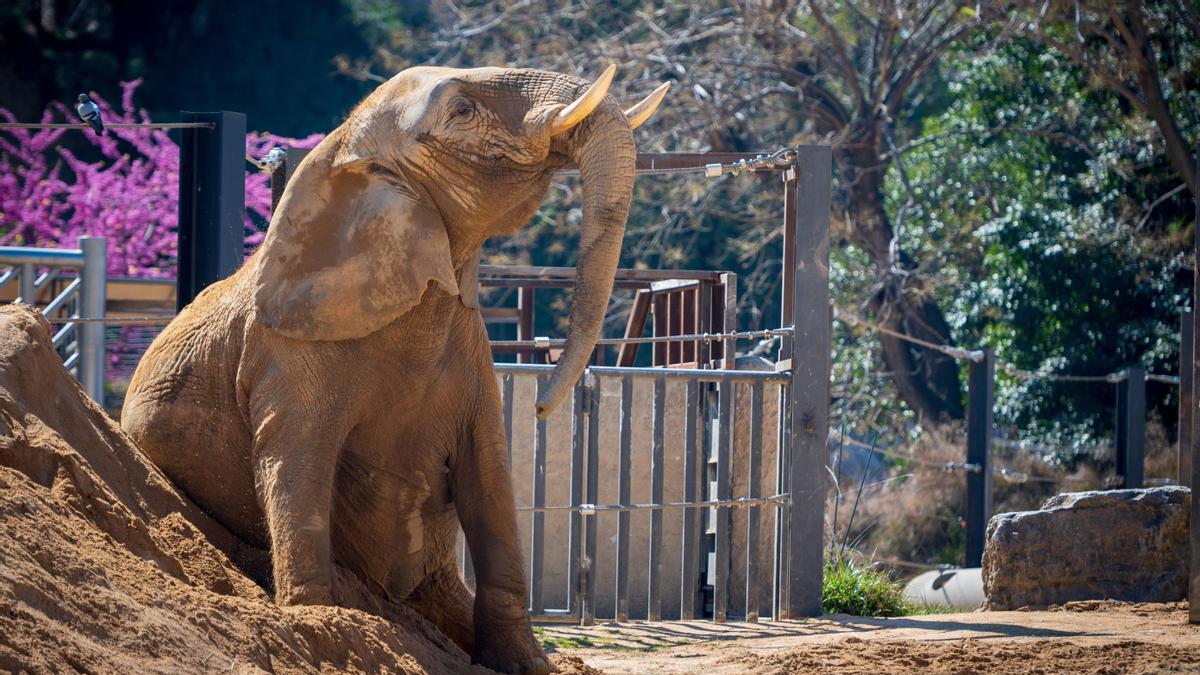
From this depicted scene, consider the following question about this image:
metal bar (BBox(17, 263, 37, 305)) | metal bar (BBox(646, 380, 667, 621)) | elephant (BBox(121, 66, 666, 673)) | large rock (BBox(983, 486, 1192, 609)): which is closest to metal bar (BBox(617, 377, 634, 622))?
metal bar (BBox(646, 380, 667, 621))

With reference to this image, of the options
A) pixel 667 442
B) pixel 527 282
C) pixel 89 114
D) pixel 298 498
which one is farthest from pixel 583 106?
pixel 527 282

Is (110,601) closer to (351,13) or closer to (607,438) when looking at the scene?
(607,438)

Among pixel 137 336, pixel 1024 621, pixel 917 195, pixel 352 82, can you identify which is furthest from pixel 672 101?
pixel 1024 621

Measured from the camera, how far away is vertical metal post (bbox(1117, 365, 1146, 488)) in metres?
13.7

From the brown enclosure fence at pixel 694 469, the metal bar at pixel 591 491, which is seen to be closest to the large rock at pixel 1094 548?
the brown enclosure fence at pixel 694 469

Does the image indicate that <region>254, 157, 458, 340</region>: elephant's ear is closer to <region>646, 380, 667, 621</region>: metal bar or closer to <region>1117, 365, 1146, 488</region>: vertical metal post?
<region>646, 380, 667, 621</region>: metal bar

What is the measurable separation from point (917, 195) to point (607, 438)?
12.3 metres

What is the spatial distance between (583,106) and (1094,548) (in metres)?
5.74

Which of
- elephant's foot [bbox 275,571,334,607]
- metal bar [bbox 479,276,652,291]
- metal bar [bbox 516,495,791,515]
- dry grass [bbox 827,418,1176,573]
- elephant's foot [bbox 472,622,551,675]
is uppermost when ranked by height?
metal bar [bbox 479,276,652,291]

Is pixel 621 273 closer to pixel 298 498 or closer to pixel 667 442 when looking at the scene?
pixel 667 442

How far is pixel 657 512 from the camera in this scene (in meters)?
8.30

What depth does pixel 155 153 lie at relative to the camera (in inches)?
880

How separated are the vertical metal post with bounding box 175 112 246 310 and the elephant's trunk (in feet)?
8.12

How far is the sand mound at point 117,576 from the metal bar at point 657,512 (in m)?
2.57
